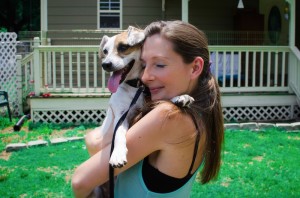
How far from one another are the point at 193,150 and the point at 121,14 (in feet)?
40.8

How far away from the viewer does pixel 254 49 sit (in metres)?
10.9

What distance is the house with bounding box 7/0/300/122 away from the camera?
10.6 meters

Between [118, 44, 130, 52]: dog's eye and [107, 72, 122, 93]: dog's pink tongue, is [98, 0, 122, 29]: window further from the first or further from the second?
[107, 72, 122, 93]: dog's pink tongue

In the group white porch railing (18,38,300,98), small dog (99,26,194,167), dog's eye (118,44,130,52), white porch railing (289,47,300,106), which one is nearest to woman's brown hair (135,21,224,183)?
small dog (99,26,194,167)

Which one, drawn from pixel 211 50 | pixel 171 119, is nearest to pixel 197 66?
pixel 171 119

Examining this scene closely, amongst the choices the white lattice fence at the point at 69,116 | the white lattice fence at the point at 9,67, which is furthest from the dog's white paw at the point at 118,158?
the white lattice fence at the point at 9,67

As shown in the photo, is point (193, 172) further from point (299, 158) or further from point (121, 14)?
point (121, 14)

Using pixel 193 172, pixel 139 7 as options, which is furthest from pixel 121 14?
pixel 193 172

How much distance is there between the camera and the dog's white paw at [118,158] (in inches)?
84.8

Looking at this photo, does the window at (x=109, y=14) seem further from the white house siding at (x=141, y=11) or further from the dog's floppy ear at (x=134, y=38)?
the dog's floppy ear at (x=134, y=38)

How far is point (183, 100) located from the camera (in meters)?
2.27

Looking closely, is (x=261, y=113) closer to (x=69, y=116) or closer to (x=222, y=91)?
(x=222, y=91)

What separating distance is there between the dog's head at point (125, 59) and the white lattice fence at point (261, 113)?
8.22 meters

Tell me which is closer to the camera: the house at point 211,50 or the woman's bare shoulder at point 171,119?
the woman's bare shoulder at point 171,119
